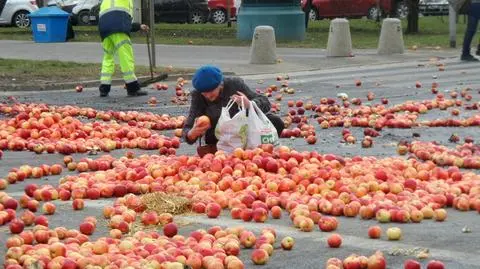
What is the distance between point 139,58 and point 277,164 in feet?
58.0

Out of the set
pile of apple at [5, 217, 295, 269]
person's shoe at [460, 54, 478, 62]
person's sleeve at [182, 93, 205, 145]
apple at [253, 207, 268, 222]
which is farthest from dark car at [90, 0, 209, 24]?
pile of apple at [5, 217, 295, 269]

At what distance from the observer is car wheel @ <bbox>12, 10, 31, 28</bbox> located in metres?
45.7

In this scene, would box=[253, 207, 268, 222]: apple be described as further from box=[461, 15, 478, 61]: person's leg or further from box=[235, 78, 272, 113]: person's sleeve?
box=[461, 15, 478, 61]: person's leg

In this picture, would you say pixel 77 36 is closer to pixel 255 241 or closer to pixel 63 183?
pixel 63 183

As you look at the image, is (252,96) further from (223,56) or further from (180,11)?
(180,11)

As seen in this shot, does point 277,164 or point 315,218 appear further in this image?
point 277,164

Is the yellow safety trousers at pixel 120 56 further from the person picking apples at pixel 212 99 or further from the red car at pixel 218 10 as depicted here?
the red car at pixel 218 10

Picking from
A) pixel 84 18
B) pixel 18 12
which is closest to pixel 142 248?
pixel 18 12

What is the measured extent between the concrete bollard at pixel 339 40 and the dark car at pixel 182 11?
2158 centimetres

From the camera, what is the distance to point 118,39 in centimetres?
1800

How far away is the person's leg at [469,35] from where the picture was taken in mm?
24078

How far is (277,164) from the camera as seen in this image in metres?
8.95

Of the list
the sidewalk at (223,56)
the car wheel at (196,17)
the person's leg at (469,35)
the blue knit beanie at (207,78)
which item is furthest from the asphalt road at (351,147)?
the car wheel at (196,17)

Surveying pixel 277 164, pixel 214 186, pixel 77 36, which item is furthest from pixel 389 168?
pixel 77 36
